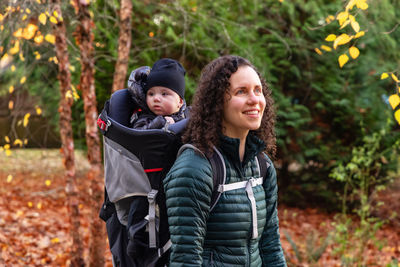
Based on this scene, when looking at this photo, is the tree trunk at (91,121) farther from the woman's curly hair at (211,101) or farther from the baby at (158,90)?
the woman's curly hair at (211,101)

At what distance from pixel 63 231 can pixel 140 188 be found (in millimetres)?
5419

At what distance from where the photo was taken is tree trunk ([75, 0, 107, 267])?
399 centimetres

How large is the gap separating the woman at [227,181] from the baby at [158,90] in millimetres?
349

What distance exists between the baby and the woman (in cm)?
35

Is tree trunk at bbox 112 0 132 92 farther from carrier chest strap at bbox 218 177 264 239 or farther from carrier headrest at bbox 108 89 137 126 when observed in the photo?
carrier chest strap at bbox 218 177 264 239

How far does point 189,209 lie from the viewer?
1640 mm

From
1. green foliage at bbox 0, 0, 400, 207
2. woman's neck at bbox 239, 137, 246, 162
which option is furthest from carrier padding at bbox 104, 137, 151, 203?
green foliage at bbox 0, 0, 400, 207

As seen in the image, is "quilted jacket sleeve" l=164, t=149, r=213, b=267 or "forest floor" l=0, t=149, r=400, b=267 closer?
"quilted jacket sleeve" l=164, t=149, r=213, b=267

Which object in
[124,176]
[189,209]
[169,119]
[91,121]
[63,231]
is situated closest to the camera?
[189,209]

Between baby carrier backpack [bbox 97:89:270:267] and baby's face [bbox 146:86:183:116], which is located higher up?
baby's face [bbox 146:86:183:116]

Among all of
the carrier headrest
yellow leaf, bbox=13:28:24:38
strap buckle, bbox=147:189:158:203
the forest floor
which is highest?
yellow leaf, bbox=13:28:24:38

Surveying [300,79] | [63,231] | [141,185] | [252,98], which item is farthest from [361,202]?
[141,185]

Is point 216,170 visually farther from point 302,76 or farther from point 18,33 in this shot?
point 302,76

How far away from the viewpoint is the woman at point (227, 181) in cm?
165
